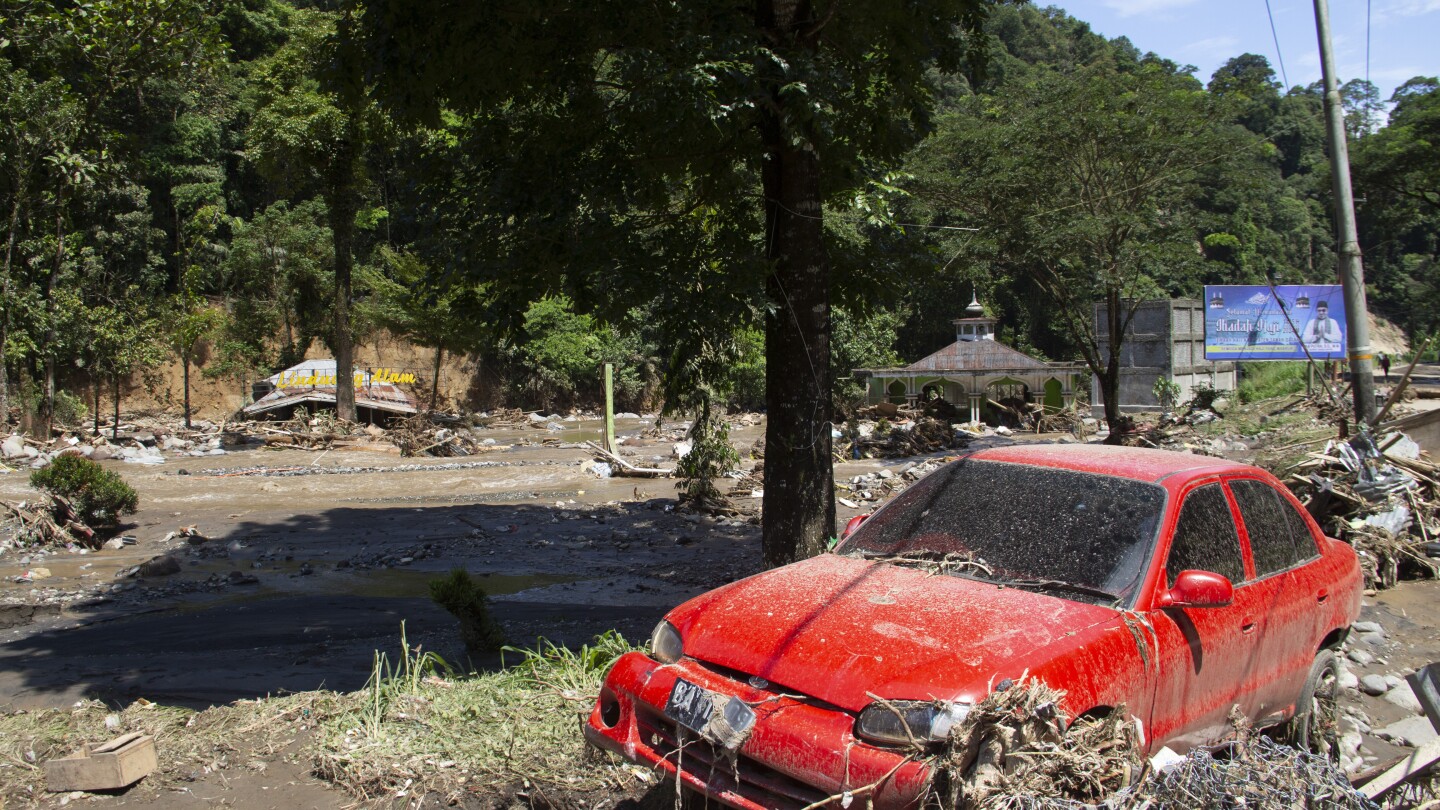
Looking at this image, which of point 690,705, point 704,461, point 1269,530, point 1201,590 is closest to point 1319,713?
point 1269,530

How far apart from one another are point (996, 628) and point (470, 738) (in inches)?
104

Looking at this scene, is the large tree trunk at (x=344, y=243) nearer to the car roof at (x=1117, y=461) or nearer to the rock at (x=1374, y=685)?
the car roof at (x=1117, y=461)

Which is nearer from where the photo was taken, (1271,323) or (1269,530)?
(1269,530)

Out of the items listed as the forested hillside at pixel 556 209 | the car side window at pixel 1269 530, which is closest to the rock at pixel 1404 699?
the car side window at pixel 1269 530

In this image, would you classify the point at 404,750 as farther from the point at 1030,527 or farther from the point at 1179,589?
the point at 1179,589

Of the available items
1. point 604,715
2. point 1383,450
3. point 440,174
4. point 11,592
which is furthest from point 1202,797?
point 11,592

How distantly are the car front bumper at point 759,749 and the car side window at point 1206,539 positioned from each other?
1659mm

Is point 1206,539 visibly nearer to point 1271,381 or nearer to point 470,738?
point 470,738

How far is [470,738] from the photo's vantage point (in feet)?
15.4

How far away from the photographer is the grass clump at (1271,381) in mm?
27691

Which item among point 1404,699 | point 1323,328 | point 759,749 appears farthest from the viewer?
point 1323,328

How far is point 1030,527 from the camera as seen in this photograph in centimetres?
429

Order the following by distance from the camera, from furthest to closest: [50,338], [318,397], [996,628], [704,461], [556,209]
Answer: [318,397], [50,338], [704,461], [556,209], [996,628]

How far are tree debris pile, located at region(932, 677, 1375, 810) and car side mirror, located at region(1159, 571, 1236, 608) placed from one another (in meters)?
0.61
